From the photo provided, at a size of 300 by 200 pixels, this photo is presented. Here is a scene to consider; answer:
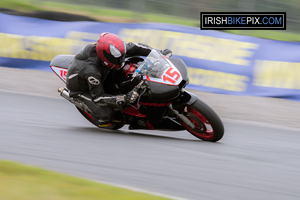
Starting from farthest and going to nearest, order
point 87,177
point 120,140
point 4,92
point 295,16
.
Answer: point 295,16, point 4,92, point 120,140, point 87,177

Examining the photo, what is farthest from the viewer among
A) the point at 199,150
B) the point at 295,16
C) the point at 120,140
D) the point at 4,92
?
the point at 295,16

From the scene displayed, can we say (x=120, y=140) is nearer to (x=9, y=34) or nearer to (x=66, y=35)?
(x=66, y=35)

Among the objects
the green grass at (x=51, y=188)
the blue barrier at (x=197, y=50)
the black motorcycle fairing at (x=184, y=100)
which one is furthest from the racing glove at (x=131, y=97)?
the blue barrier at (x=197, y=50)

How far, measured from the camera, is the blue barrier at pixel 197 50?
9.43m

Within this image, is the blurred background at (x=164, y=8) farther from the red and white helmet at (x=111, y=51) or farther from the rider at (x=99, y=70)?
the red and white helmet at (x=111, y=51)

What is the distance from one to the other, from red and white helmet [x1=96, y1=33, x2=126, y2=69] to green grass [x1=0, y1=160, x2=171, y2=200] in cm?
200

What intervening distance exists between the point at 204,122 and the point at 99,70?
4.85 feet

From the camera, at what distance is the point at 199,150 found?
221 inches

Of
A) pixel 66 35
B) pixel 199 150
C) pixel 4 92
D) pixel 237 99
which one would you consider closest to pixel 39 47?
pixel 66 35

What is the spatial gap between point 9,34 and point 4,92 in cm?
248

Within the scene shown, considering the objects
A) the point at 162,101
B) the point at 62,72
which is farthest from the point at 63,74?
the point at 162,101

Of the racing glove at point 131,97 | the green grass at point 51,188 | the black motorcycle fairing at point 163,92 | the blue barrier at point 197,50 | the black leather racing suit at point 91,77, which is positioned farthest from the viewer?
the blue barrier at point 197,50

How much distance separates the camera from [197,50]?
10016 millimetres

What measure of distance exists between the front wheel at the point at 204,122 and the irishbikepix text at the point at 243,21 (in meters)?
4.68
